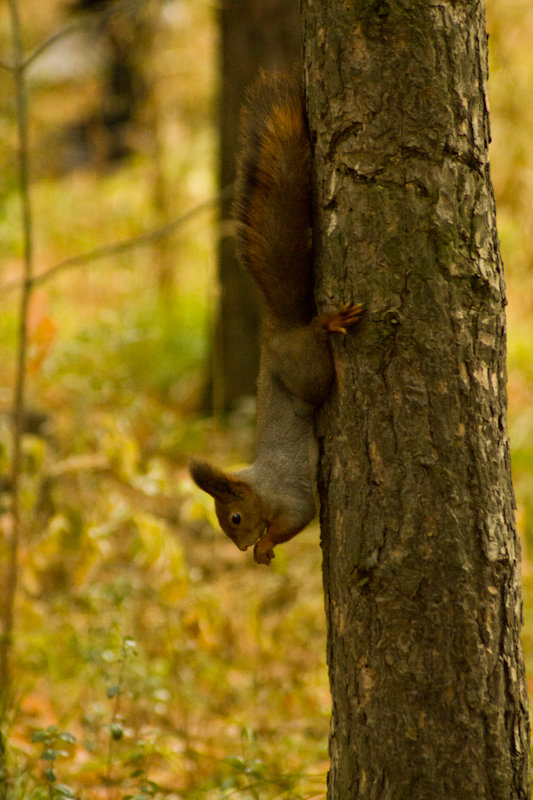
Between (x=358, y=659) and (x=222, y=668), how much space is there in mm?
1328

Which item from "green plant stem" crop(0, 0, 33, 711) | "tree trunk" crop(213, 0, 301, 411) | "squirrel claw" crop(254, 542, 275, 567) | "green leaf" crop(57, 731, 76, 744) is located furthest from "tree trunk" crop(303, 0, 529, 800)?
"tree trunk" crop(213, 0, 301, 411)

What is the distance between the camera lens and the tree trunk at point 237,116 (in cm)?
437

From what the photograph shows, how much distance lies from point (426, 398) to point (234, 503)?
740 mm

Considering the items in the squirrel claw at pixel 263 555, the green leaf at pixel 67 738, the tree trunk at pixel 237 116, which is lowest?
the green leaf at pixel 67 738

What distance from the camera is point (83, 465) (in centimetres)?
269

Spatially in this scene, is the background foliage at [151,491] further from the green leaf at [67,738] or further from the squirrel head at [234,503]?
the squirrel head at [234,503]

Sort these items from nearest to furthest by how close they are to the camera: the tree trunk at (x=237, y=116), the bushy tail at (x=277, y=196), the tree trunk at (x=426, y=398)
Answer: the tree trunk at (x=426, y=398)
the bushy tail at (x=277, y=196)
the tree trunk at (x=237, y=116)

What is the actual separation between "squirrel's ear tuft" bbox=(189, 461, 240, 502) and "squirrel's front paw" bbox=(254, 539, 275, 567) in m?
0.14

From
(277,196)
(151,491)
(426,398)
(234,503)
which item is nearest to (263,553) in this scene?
(234,503)

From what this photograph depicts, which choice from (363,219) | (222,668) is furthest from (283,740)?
(363,219)

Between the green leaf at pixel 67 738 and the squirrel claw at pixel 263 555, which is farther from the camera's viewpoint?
the squirrel claw at pixel 263 555

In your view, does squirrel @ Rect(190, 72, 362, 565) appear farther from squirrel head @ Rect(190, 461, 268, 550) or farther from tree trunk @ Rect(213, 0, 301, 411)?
tree trunk @ Rect(213, 0, 301, 411)

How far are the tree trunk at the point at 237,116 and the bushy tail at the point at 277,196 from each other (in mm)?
2150

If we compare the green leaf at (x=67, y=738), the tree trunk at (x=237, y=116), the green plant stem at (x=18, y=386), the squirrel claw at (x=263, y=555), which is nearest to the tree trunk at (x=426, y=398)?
the squirrel claw at (x=263, y=555)
